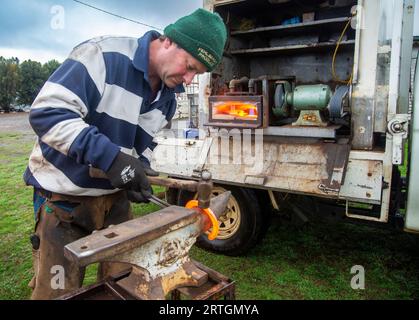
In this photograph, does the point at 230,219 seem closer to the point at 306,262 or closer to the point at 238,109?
the point at 306,262

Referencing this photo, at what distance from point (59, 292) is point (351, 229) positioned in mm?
3482

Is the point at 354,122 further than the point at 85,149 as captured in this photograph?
Yes

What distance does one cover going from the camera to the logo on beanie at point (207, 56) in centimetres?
177

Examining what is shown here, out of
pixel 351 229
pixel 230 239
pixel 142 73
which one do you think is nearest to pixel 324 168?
pixel 230 239

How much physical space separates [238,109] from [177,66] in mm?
1320

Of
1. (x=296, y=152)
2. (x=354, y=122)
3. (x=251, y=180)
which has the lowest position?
(x=251, y=180)

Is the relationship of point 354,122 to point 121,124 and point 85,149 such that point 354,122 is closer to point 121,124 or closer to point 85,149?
point 121,124

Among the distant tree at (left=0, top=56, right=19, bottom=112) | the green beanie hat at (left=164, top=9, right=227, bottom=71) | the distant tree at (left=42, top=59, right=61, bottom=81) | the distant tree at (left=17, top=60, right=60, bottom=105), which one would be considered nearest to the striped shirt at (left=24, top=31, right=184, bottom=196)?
the green beanie hat at (left=164, top=9, right=227, bottom=71)

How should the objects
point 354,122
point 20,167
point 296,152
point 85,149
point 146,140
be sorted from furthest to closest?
point 20,167
point 296,152
point 354,122
point 146,140
point 85,149

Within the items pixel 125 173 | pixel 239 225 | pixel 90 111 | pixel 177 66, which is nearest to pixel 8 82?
pixel 239 225

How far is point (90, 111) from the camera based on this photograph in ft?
5.84

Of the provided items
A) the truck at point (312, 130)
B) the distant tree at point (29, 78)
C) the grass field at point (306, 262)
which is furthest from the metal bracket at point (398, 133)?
the distant tree at point (29, 78)

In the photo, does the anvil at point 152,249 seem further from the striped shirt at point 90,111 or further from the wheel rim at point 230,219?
the wheel rim at point 230,219

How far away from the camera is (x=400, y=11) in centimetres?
251
